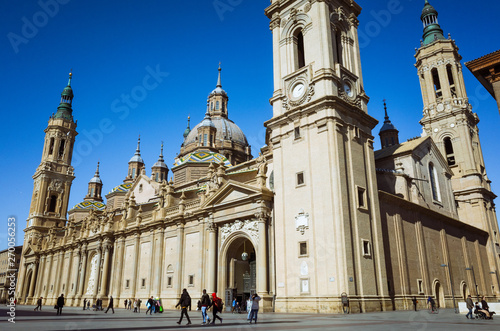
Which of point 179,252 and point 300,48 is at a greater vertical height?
point 300,48

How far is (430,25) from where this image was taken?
2360 inches

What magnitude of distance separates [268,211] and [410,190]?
14865mm

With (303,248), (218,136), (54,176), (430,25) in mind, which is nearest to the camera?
(303,248)

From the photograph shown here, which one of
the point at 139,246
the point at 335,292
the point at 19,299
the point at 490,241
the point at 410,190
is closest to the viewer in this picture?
the point at 335,292

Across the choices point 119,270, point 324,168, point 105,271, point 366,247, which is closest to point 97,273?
point 105,271

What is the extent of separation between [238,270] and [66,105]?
197ft

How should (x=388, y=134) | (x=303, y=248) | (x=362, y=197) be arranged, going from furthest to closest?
(x=388, y=134), (x=362, y=197), (x=303, y=248)

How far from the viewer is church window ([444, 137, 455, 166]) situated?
176 feet

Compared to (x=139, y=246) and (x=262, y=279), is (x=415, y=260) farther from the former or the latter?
(x=139, y=246)

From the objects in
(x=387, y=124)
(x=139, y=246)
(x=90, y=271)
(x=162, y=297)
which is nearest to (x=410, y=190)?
(x=162, y=297)

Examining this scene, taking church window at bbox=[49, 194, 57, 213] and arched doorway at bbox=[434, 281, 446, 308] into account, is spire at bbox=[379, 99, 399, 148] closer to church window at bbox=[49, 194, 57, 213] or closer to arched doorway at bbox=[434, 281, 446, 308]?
arched doorway at bbox=[434, 281, 446, 308]

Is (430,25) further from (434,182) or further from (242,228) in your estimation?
(242,228)

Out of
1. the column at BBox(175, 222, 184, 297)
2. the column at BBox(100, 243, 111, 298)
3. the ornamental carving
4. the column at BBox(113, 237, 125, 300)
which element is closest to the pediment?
the ornamental carving

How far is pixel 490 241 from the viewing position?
47.3 meters
